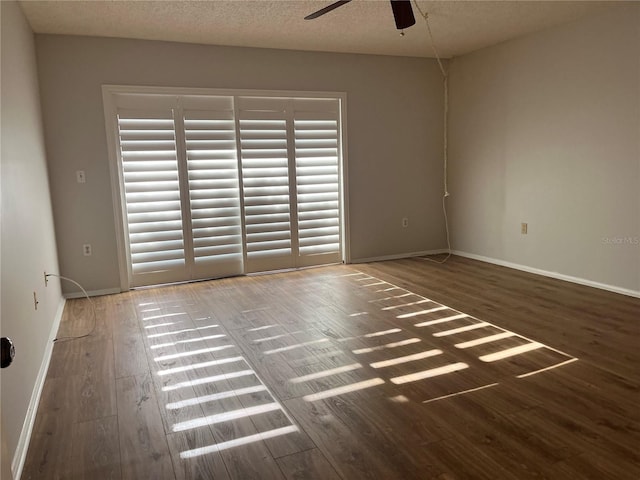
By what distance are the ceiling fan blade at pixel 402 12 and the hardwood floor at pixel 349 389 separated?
197 centimetres

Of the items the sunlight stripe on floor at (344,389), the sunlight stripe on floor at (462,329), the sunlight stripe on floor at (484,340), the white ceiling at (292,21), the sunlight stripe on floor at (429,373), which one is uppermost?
the white ceiling at (292,21)

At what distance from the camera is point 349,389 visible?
2.55 m

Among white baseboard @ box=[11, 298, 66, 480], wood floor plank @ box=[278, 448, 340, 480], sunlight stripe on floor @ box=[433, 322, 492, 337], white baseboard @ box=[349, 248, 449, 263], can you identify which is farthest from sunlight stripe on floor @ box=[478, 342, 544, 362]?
white baseboard @ box=[349, 248, 449, 263]

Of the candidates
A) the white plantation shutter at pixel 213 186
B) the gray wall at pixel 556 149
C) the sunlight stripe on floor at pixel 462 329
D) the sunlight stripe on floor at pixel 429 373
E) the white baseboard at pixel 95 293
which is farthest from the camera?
the white plantation shutter at pixel 213 186

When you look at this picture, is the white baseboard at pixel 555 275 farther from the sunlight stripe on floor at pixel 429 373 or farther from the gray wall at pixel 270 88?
the sunlight stripe on floor at pixel 429 373

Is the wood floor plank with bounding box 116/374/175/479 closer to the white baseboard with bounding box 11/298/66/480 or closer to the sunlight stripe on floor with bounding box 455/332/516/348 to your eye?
the white baseboard with bounding box 11/298/66/480

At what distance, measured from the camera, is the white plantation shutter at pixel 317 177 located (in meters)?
5.24

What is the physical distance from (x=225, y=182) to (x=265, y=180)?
1.39 feet

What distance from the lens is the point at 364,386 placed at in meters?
2.57

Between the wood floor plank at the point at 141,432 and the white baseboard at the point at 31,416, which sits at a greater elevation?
the white baseboard at the point at 31,416

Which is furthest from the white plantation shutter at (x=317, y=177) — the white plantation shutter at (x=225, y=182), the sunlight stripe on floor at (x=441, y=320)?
the sunlight stripe on floor at (x=441, y=320)

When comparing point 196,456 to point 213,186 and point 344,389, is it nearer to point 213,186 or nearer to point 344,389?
point 344,389

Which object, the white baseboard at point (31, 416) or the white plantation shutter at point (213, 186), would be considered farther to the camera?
the white plantation shutter at point (213, 186)

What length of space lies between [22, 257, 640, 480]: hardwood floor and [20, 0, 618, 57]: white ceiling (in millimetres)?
2336
